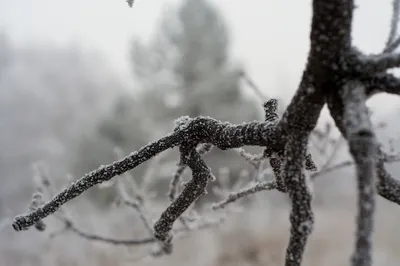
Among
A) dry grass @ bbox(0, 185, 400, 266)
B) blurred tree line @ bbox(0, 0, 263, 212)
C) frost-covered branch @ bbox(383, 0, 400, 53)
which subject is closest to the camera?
frost-covered branch @ bbox(383, 0, 400, 53)

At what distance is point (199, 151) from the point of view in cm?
39

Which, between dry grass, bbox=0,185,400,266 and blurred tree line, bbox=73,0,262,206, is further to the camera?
blurred tree line, bbox=73,0,262,206

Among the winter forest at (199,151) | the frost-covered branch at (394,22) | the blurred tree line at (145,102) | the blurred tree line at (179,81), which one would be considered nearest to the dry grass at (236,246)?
the winter forest at (199,151)

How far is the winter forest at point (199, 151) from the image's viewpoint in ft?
0.71

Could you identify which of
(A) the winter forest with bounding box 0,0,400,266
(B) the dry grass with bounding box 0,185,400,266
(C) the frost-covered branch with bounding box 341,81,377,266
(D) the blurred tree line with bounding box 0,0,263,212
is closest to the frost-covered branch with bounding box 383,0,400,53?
(A) the winter forest with bounding box 0,0,400,266

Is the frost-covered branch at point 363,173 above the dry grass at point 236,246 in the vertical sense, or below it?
below

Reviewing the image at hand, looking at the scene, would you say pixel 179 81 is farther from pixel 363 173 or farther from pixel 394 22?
pixel 363 173

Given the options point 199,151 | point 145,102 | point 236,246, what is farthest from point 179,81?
point 199,151

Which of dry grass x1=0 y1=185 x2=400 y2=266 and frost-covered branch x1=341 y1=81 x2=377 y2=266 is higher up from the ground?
dry grass x1=0 y1=185 x2=400 y2=266

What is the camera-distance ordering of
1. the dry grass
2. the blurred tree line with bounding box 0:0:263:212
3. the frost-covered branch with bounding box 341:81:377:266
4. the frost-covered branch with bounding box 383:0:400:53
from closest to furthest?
the frost-covered branch with bounding box 341:81:377:266
the frost-covered branch with bounding box 383:0:400:53
the dry grass
the blurred tree line with bounding box 0:0:263:212

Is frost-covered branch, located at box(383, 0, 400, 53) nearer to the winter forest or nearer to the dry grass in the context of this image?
the winter forest

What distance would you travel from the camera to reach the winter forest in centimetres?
22

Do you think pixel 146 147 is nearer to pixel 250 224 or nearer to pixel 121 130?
pixel 250 224

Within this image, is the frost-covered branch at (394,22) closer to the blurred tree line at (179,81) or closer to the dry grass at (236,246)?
the dry grass at (236,246)
